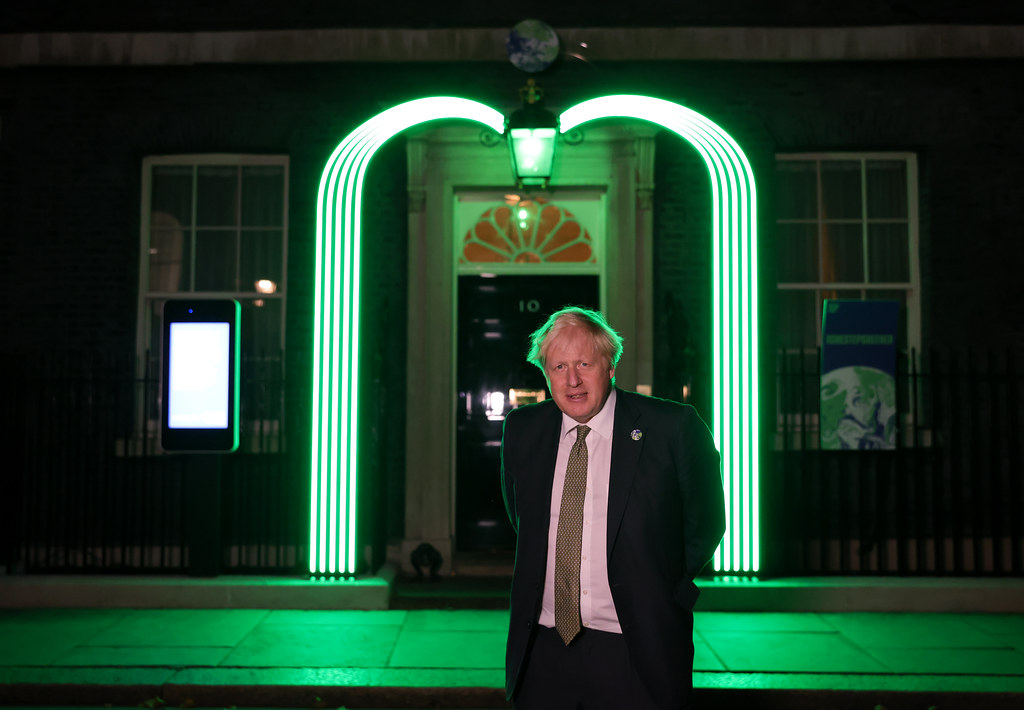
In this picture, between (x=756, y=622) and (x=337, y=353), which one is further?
(x=337, y=353)

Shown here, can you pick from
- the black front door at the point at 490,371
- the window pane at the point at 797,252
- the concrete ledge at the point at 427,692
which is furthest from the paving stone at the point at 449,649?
the window pane at the point at 797,252

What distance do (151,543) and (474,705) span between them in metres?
3.78

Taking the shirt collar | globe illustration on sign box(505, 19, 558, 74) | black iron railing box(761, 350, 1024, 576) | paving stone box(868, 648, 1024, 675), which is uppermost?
globe illustration on sign box(505, 19, 558, 74)

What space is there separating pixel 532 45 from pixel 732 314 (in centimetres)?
302

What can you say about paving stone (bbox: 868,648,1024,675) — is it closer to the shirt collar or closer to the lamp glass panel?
the shirt collar

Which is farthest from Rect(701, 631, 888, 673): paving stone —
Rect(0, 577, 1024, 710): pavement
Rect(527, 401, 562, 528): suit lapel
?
Rect(527, 401, 562, 528): suit lapel

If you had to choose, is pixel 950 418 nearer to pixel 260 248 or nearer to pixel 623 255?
pixel 623 255

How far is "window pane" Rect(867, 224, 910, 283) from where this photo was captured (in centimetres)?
753

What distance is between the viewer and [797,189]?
25.1 feet

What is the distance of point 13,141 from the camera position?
780 cm

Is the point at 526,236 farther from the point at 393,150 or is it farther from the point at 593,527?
the point at 593,527

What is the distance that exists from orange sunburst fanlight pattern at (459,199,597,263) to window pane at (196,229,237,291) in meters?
2.18

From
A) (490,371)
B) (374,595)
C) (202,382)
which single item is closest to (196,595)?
(374,595)

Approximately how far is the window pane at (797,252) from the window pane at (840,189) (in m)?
0.25
